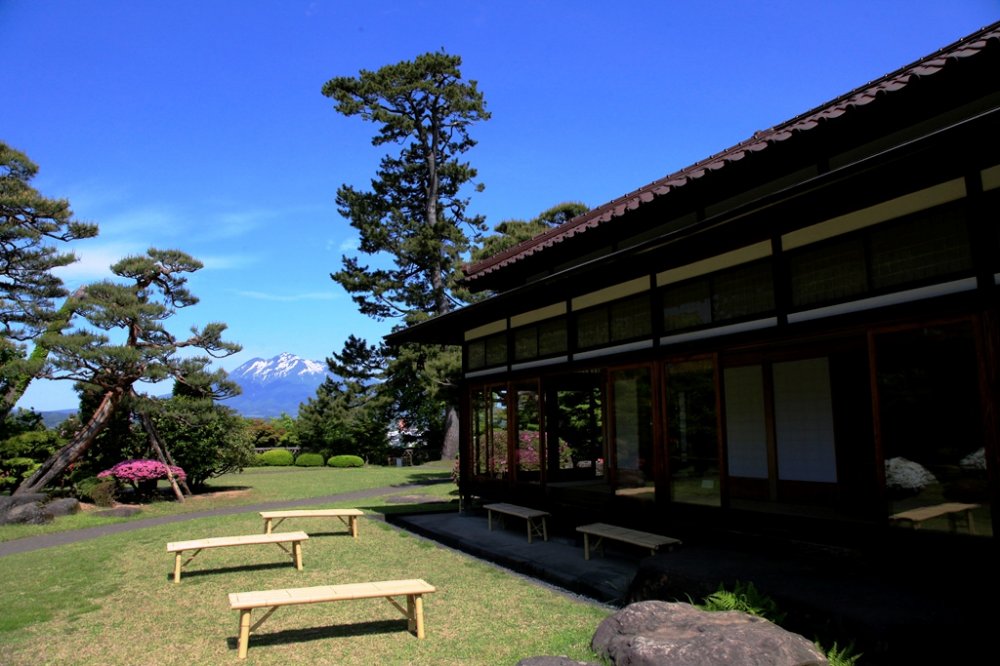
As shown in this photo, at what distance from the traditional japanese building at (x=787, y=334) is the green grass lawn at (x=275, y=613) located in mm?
2308

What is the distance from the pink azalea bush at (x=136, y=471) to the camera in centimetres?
1508

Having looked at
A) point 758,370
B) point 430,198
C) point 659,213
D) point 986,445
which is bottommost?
point 986,445

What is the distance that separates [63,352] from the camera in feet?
46.9

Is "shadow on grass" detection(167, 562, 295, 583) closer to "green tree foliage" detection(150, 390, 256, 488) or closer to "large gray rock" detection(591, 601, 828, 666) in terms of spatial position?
"large gray rock" detection(591, 601, 828, 666)

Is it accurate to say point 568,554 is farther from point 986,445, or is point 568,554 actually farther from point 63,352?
point 63,352

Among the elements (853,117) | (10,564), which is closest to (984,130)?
(853,117)

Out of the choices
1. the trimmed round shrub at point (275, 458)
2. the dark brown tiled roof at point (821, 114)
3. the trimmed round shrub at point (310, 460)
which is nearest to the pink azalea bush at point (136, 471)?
the dark brown tiled roof at point (821, 114)

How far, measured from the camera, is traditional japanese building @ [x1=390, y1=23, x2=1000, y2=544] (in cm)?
493

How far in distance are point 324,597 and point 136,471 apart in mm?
12420

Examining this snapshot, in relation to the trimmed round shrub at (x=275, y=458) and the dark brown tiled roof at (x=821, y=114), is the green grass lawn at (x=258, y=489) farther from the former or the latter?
the dark brown tiled roof at (x=821, y=114)

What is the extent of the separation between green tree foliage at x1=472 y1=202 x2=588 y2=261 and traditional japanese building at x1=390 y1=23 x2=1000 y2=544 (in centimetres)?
1144

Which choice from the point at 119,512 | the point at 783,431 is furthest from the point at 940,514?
the point at 119,512

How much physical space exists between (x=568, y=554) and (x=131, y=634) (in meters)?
4.94

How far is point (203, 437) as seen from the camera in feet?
57.1
